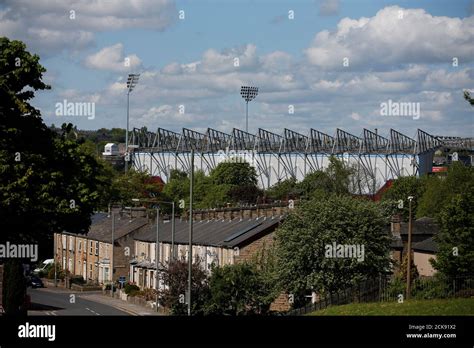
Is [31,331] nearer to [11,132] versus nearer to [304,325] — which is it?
[304,325]

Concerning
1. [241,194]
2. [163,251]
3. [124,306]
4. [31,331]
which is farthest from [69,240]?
[31,331]

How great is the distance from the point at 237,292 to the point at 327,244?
231 inches

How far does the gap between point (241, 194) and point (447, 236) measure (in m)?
94.9

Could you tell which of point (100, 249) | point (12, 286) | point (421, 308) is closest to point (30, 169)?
point (12, 286)

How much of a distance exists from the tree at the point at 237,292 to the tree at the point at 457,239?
10.8 metres

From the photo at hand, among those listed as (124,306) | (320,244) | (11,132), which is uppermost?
(11,132)

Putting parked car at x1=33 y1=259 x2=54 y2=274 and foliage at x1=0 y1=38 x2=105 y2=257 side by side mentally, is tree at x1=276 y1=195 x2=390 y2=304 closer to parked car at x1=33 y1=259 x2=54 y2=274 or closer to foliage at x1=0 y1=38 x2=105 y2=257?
foliage at x1=0 y1=38 x2=105 y2=257

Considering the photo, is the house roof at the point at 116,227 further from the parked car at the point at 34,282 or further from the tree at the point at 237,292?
the tree at the point at 237,292

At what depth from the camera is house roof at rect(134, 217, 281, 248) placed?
70812 millimetres

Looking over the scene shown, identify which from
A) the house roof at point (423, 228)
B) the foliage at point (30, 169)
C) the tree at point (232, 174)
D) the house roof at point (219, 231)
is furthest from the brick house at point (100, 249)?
the tree at point (232, 174)

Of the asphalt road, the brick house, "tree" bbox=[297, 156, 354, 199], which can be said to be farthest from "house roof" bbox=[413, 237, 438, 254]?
"tree" bbox=[297, 156, 354, 199]

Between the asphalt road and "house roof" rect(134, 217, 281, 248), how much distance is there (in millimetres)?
8183

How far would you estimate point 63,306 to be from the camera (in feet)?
239

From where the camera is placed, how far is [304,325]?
28594 millimetres
